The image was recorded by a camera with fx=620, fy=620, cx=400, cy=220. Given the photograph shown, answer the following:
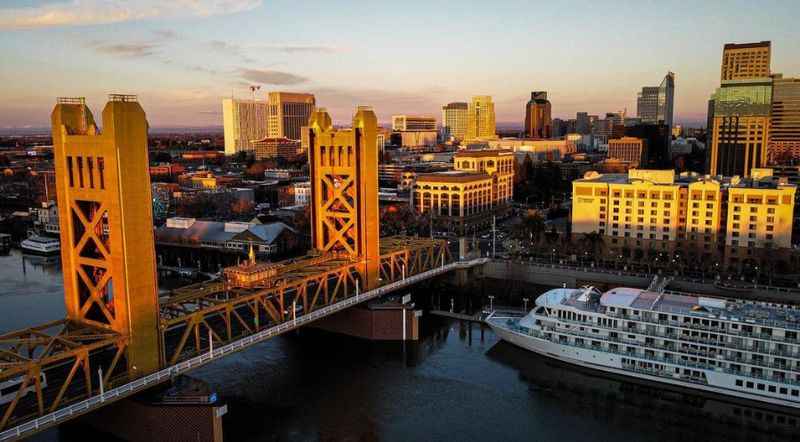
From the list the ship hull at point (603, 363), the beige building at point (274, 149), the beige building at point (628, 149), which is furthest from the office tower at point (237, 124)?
the ship hull at point (603, 363)

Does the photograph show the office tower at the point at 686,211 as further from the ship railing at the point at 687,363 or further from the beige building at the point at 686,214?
the ship railing at the point at 687,363

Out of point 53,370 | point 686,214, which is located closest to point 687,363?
point 686,214

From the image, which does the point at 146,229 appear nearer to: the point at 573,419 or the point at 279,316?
the point at 279,316

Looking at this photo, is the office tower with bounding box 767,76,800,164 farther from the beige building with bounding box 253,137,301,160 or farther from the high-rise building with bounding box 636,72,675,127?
the beige building with bounding box 253,137,301,160

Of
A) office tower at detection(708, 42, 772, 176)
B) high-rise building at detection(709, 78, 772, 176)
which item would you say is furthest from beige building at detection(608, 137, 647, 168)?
high-rise building at detection(709, 78, 772, 176)

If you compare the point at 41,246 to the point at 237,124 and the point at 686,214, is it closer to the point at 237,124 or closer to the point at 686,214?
the point at 686,214
